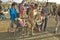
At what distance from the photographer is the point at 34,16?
511 inches

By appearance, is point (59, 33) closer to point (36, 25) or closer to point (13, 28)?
point (36, 25)

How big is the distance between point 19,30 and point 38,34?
43.4 inches

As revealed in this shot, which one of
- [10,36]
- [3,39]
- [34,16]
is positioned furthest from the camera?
[34,16]

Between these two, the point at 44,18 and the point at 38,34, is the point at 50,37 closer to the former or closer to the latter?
the point at 38,34

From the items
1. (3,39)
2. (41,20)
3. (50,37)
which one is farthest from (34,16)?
(3,39)

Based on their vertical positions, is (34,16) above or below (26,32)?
above

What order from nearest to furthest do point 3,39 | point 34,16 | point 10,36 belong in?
1. point 3,39
2. point 10,36
3. point 34,16

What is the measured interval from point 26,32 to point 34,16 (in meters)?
1.12

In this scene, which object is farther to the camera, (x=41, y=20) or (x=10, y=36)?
(x=41, y=20)

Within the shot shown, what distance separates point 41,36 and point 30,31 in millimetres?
778

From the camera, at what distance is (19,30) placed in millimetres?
12570

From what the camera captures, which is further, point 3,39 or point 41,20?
point 41,20

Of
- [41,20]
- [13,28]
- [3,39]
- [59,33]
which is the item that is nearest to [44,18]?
[41,20]

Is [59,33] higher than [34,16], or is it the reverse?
[34,16]
